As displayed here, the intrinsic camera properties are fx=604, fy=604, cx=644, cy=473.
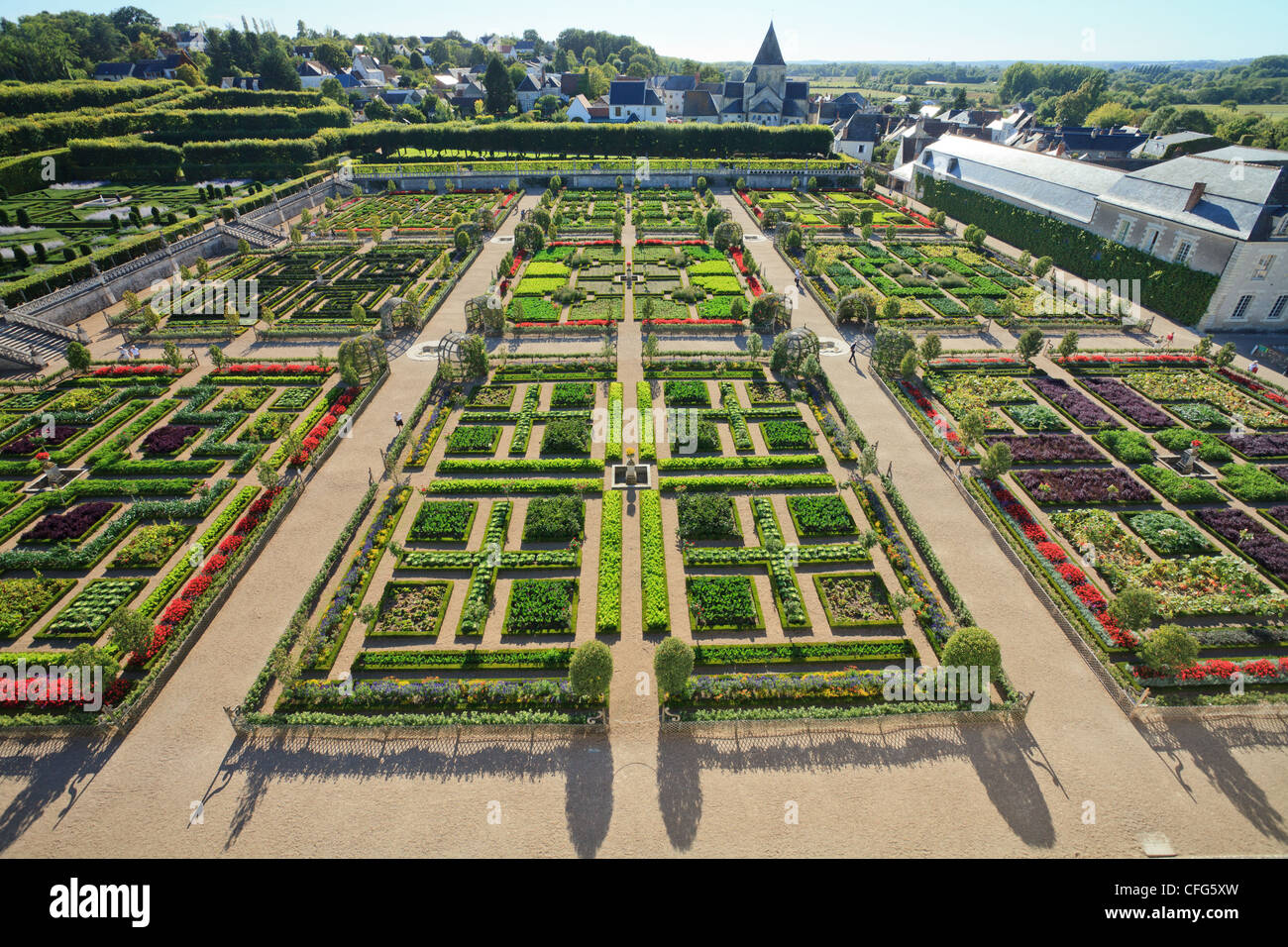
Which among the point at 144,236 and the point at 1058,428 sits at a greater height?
the point at 144,236

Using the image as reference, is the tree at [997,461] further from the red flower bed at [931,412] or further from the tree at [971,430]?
the red flower bed at [931,412]

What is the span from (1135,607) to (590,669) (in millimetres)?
21291

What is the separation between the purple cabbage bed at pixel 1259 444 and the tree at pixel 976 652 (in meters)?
27.2

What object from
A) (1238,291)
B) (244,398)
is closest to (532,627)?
(244,398)

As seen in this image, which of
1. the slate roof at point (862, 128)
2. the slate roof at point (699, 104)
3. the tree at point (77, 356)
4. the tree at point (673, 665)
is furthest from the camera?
the slate roof at point (699, 104)

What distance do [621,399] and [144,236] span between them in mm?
56599

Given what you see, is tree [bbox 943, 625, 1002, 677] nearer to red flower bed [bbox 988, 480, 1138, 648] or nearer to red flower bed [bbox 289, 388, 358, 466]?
red flower bed [bbox 988, 480, 1138, 648]

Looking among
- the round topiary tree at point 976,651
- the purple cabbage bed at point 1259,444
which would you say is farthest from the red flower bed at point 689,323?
the round topiary tree at point 976,651

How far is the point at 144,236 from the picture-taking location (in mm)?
61250

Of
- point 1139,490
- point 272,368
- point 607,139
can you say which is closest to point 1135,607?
point 1139,490

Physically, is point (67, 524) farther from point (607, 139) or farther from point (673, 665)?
point (607, 139)

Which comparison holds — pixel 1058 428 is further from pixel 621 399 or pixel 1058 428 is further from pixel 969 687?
pixel 621 399

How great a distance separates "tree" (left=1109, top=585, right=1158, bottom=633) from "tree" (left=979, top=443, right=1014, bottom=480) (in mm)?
9865

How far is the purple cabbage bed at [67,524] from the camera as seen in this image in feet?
97.5
